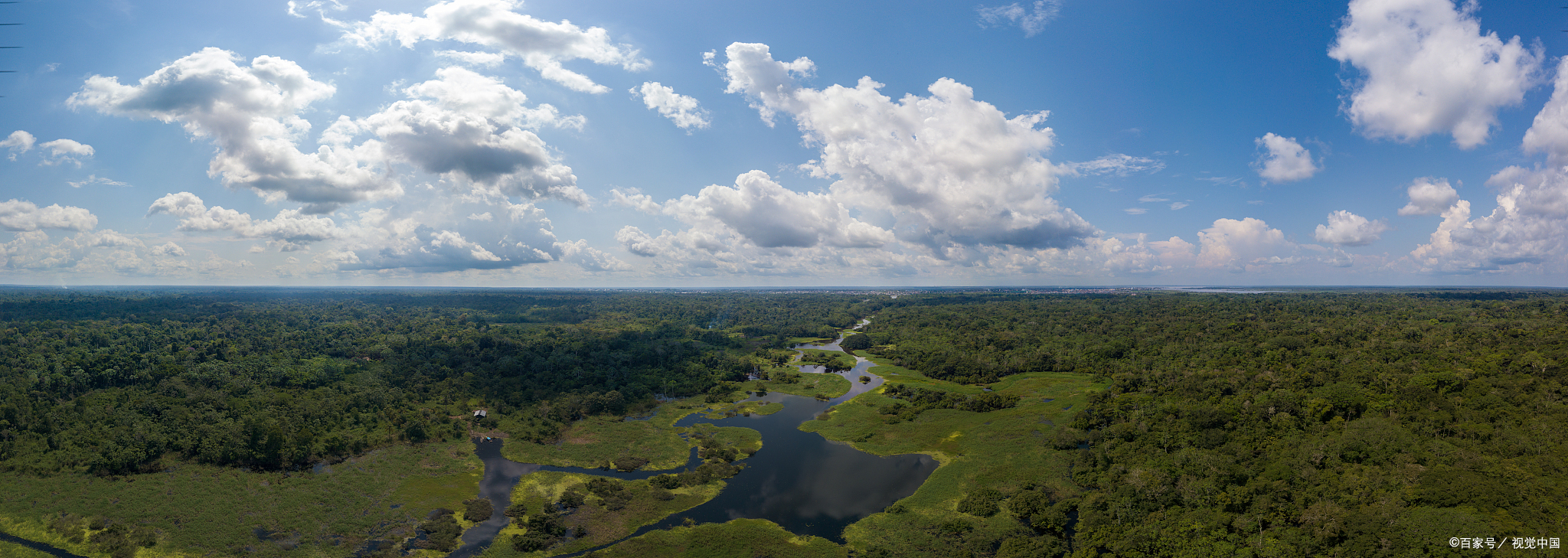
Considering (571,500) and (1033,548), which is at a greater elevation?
(1033,548)

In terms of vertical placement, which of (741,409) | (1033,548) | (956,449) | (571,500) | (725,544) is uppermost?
(1033,548)

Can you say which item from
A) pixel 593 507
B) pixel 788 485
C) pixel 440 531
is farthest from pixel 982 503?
pixel 440 531

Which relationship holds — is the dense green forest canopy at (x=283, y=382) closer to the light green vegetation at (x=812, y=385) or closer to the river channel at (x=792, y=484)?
the light green vegetation at (x=812, y=385)

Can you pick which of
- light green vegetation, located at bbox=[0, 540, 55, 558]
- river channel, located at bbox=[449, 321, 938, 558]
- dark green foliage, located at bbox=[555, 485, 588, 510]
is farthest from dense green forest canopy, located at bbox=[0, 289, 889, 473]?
dark green foliage, located at bbox=[555, 485, 588, 510]

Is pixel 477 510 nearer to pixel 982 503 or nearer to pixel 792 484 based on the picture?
pixel 792 484

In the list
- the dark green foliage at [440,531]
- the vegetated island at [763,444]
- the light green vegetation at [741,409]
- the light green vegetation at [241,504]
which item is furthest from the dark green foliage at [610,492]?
the light green vegetation at [741,409]

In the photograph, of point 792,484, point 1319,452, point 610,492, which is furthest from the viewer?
point 792,484

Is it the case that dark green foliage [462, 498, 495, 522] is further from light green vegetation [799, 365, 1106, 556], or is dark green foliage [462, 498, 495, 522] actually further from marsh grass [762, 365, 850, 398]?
marsh grass [762, 365, 850, 398]
